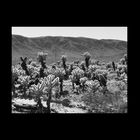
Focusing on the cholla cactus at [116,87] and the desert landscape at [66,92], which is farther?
the cholla cactus at [116,87]

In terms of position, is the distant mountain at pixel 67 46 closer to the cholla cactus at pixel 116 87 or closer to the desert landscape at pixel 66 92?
the desert landscape at pixel 66 92

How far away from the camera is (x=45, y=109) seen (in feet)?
28.4

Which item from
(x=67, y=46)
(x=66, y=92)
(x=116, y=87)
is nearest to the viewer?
(x=66, y=92)

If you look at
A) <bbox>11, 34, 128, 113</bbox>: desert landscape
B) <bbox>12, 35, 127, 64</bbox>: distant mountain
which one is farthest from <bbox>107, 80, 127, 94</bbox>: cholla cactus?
<bbox>12, 35, 127, 64</bbox>: distant mountain

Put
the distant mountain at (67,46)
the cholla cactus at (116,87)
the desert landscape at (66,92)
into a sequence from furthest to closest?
the distant mountain at (67,46) < the cholla cactus at (116,87) < the desert landscape at (66,92)

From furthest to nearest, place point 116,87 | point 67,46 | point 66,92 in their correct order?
point 67,46 < point 116,87 < point 66,92

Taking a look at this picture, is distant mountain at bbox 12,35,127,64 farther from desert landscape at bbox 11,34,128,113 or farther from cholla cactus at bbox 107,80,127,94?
cholla cactus at bbox 107,80,127,94

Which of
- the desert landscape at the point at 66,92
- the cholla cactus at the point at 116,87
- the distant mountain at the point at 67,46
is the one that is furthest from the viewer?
the distant mountain at the point at 67,46

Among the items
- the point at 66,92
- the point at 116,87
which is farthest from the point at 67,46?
the point at 66,92

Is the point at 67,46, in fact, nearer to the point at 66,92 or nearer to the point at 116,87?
the point at 116,87

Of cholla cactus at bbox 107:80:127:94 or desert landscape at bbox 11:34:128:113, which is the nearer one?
desert landscape at bbox 11:34:128:113

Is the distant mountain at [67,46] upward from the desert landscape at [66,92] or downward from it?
upward

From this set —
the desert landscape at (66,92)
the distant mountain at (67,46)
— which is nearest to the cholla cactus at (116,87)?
the desert landscape at (66,92)
